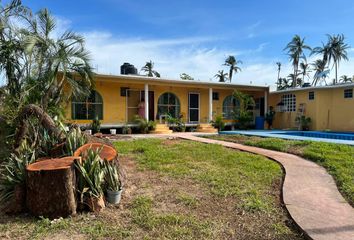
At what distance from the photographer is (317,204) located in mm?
4121

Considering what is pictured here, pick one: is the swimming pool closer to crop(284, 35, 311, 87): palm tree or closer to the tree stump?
the tree stump

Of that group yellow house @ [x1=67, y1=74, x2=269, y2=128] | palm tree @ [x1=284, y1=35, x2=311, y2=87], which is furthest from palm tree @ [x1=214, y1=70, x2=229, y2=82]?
yellow house @ [x1=67, y1=74, x2=269, y2=128]

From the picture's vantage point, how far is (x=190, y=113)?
19672mm

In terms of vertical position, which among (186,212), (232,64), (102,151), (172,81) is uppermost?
(232,64)

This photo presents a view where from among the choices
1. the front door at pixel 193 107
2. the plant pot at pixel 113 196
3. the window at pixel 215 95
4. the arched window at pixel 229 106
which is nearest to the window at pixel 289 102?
the arched window at pixel 229 106

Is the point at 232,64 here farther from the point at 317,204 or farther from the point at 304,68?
the point at 317,204

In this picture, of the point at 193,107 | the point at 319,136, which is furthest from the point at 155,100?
the point at 319,136

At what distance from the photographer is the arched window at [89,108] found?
15.9 meters

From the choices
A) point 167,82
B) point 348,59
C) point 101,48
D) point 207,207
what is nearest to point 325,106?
point 167,82

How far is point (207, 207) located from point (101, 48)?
13.4 m

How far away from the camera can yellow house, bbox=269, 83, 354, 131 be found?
53.2ft

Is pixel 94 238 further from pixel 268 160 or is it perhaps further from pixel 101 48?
pixel 101 48

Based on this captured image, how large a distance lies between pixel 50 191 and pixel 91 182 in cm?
55

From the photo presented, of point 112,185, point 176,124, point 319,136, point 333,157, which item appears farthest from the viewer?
point 176,124
